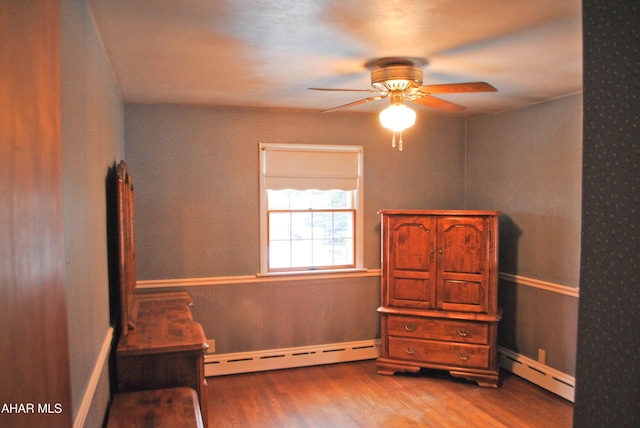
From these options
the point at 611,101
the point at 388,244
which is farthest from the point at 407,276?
the point at 611,101

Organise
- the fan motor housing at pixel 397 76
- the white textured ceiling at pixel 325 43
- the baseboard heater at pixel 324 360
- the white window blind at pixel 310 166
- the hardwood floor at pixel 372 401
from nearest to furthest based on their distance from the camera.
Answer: the white textured ceiling at pixel 325 43
the fan motor housing at pixel 397 76
the hardwood floor at pixel 372 401
the baseboard heater at pixel 324 360
the white window blind at pixel 310 166

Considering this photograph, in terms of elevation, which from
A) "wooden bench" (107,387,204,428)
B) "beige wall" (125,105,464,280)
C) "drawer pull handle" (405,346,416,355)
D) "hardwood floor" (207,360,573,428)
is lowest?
"hardwood floor" (207,360,573,428)

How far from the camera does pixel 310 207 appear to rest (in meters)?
4.88

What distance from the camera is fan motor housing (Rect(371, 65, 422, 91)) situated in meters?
2.93

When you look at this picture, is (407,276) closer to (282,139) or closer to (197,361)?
(282,139)

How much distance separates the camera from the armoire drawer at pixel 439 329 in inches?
171

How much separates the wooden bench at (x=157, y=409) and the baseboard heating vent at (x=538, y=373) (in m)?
3.01

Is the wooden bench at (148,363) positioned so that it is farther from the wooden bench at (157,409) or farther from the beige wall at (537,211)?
the beige wall at (537,211)

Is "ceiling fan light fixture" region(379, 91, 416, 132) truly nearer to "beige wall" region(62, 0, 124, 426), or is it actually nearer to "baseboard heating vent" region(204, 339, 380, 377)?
"beige wall" region(62, 0, 124, 426)

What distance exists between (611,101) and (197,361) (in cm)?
258

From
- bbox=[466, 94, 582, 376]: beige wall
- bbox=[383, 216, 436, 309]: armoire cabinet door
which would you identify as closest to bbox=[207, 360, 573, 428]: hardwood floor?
bbox=[466, 94, 582, 376]: beige wall

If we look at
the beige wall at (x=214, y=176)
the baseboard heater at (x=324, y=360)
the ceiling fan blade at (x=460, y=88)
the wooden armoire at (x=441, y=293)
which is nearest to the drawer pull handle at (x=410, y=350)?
the wooden armoire at (x=441, y=293)

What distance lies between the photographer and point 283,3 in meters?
2.04

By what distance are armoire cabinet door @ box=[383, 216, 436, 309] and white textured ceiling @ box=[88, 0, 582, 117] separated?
1.38 metres
